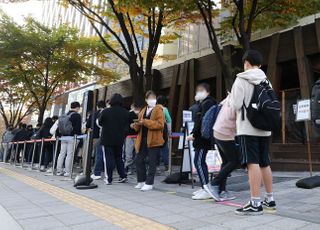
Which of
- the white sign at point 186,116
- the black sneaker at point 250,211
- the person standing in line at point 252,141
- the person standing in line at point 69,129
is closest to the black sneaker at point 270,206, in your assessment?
the person standing in line at point 252,141

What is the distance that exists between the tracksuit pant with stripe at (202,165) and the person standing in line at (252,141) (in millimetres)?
1115

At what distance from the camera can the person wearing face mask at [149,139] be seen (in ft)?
19.2

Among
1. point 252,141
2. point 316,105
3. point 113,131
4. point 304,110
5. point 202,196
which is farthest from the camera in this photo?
point 113,131

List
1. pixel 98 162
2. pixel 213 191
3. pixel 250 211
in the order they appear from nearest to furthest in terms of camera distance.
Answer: pixel 250 211, pixel 213 191, pixel 98 162

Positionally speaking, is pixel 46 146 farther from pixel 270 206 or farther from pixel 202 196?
pixel 270 206

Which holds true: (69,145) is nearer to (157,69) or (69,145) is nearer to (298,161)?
(298,161)

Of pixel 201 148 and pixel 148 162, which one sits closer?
pixel 201 148

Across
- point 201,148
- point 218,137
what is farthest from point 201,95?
point 218,137

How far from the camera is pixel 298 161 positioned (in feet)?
28.7

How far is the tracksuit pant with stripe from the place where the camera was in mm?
4934

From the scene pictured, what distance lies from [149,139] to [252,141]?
8.01ft

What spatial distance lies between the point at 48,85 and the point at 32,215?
16514 mm

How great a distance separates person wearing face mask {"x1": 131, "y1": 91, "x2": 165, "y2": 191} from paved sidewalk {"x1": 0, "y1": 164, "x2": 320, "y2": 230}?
0.94 ft

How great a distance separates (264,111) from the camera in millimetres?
3637
